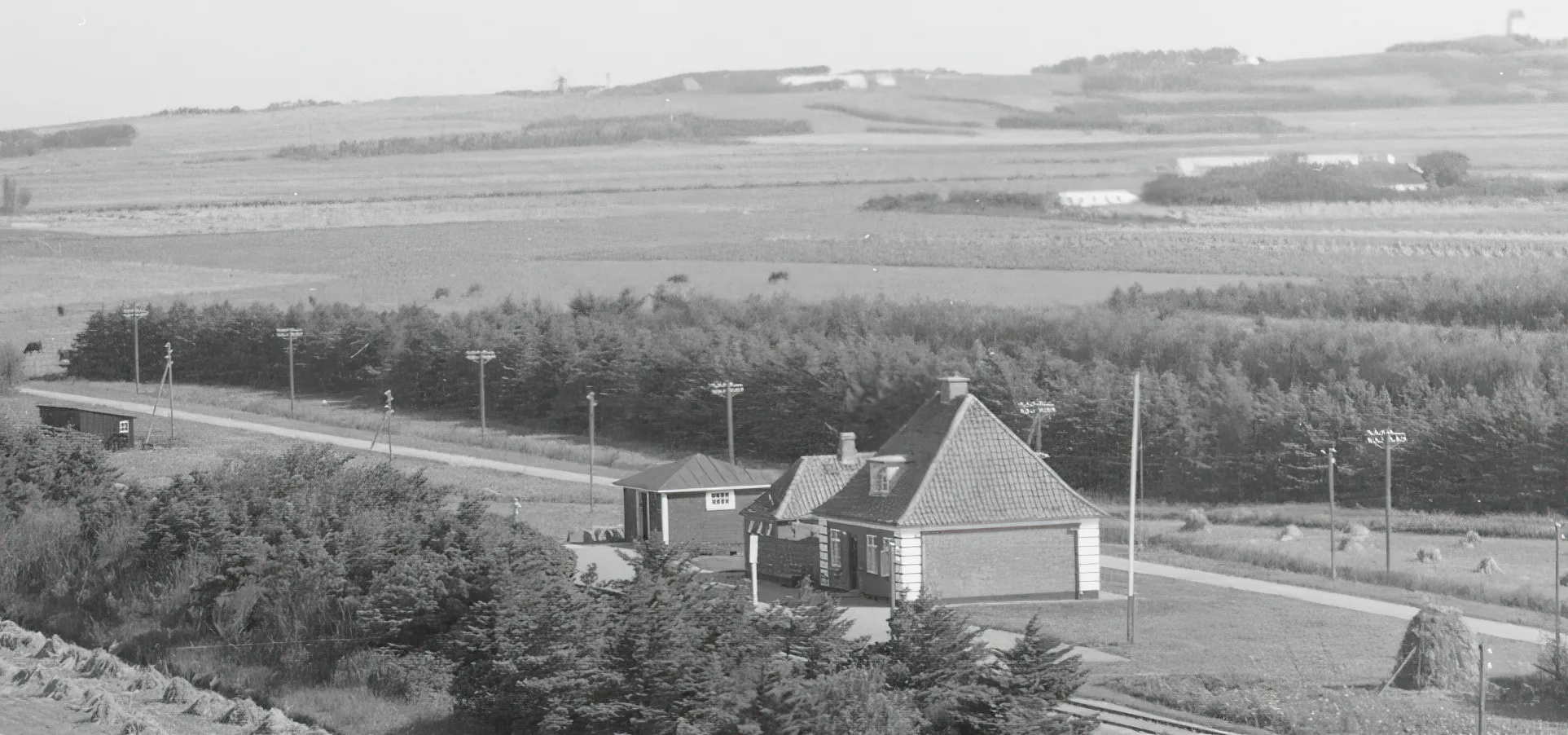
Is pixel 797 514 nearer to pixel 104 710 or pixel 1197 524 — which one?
pixel 1197 524

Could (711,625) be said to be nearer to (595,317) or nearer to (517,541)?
(517,541)

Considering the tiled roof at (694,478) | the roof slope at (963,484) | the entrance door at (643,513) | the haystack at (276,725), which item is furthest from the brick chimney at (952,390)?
the haystack at (276,725)

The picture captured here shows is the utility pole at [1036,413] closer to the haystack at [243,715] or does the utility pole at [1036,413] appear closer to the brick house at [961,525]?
the brick house at [961,525]

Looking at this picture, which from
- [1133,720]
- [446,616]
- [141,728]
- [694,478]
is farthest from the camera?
[694,478]

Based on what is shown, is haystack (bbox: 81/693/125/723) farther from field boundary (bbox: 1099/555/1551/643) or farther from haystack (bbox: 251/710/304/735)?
field boundary (bbox: 1099/555/1551/643)

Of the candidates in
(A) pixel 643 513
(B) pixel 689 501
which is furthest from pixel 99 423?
(B) pixel 689 501

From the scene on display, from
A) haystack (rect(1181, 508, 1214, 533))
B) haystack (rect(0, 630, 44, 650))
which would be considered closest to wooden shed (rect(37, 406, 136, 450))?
haystack (rect(0, 630, 44, 650))
